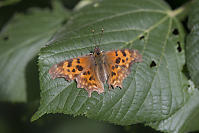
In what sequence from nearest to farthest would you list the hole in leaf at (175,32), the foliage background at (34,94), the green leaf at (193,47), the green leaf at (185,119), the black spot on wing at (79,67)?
the green leaf at (193,47) < the black spot on wing at (79,67) < the green leaf at (185,119) < the hole in leaf at (175,32) < the foliage background at (34,94)

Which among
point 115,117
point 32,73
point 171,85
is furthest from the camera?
point 32,73

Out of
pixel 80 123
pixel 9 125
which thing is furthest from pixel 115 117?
pixel 9 125

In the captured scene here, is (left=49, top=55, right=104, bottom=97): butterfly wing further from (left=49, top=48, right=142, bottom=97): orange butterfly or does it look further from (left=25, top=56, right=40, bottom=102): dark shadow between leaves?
(left=25, top=56, right=40, bottom=102): dark shadow between leaves

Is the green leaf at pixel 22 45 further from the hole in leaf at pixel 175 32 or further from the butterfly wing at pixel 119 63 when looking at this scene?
the hole in leaf at pixel 175 32

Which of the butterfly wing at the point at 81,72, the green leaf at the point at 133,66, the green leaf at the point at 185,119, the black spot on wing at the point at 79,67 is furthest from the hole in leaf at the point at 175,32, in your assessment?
the black spot on wing at the point at 79,67

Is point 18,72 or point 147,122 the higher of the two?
point 18,72

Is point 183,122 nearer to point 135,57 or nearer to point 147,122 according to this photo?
point 147,122

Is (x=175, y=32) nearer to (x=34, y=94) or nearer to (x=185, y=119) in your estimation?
(x=185, y=119)
